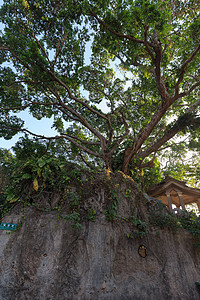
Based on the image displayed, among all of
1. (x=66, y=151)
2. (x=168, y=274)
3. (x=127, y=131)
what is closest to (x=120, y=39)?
(x=127, y=131)

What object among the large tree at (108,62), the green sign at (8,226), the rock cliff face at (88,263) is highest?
the large tree at (108,62)

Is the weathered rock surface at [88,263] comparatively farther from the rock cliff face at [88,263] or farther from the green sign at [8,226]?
the green sign at [8,226]

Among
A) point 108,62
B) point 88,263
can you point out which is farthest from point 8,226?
point 108,62

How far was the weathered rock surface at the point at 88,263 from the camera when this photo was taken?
196 inches

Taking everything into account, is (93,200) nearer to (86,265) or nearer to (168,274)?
(86,265)

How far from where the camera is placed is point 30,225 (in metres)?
5.73

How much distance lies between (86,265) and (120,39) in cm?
984

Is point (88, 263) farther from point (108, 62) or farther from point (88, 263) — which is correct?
point (108, 62)

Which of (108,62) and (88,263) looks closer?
(88,263)

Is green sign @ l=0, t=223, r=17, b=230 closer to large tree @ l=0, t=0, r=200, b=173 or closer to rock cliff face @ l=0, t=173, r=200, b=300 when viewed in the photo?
rock cliff face @ l=0, t=173, r=200, b=300

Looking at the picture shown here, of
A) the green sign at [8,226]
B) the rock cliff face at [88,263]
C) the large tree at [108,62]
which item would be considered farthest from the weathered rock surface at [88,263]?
the large tree at [108,62]

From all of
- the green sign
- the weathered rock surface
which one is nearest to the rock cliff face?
the weathered rock surface

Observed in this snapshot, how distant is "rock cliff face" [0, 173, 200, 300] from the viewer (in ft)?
16.4

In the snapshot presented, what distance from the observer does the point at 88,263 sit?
5664mm
